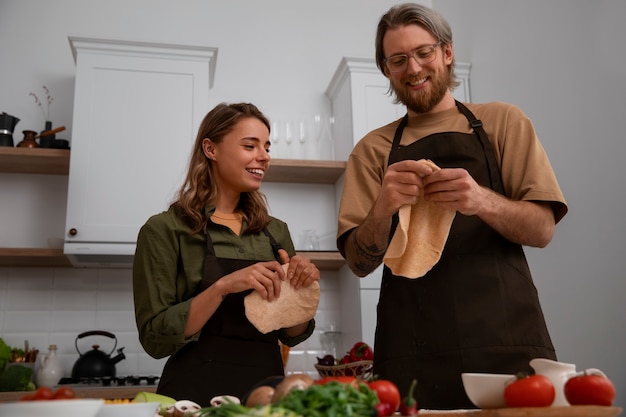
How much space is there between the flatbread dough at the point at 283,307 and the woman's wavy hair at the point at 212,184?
323 millimetres

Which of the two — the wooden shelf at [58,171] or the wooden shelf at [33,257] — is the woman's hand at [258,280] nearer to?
the wooden shelf at [58,171]

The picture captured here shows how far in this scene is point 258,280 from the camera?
5.80 feet

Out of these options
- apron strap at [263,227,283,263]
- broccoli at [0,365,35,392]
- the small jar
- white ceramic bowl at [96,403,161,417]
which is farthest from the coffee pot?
white ceramic bowl at [96,403,161,417]

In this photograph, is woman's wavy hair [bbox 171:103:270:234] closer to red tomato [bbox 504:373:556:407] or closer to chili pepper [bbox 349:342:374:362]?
chili pepper [bbox 349:342:374:362]

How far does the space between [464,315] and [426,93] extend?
0.66 meters

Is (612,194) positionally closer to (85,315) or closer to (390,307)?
(390,307)

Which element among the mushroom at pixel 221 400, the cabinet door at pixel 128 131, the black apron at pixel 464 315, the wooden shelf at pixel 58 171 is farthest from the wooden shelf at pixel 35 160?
the mushroom at pixel 221 400

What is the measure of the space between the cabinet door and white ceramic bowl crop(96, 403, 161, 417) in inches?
93.5

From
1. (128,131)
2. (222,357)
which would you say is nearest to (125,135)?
(128,131)

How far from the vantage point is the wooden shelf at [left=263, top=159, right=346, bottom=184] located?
366 cm

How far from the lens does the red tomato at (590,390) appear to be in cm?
98

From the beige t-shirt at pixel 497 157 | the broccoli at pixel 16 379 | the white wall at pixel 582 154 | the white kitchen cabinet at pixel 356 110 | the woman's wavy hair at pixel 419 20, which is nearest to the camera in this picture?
the beige t-shirt at pixel 497 157

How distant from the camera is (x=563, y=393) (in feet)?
3.50

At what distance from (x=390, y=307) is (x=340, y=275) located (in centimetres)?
210
